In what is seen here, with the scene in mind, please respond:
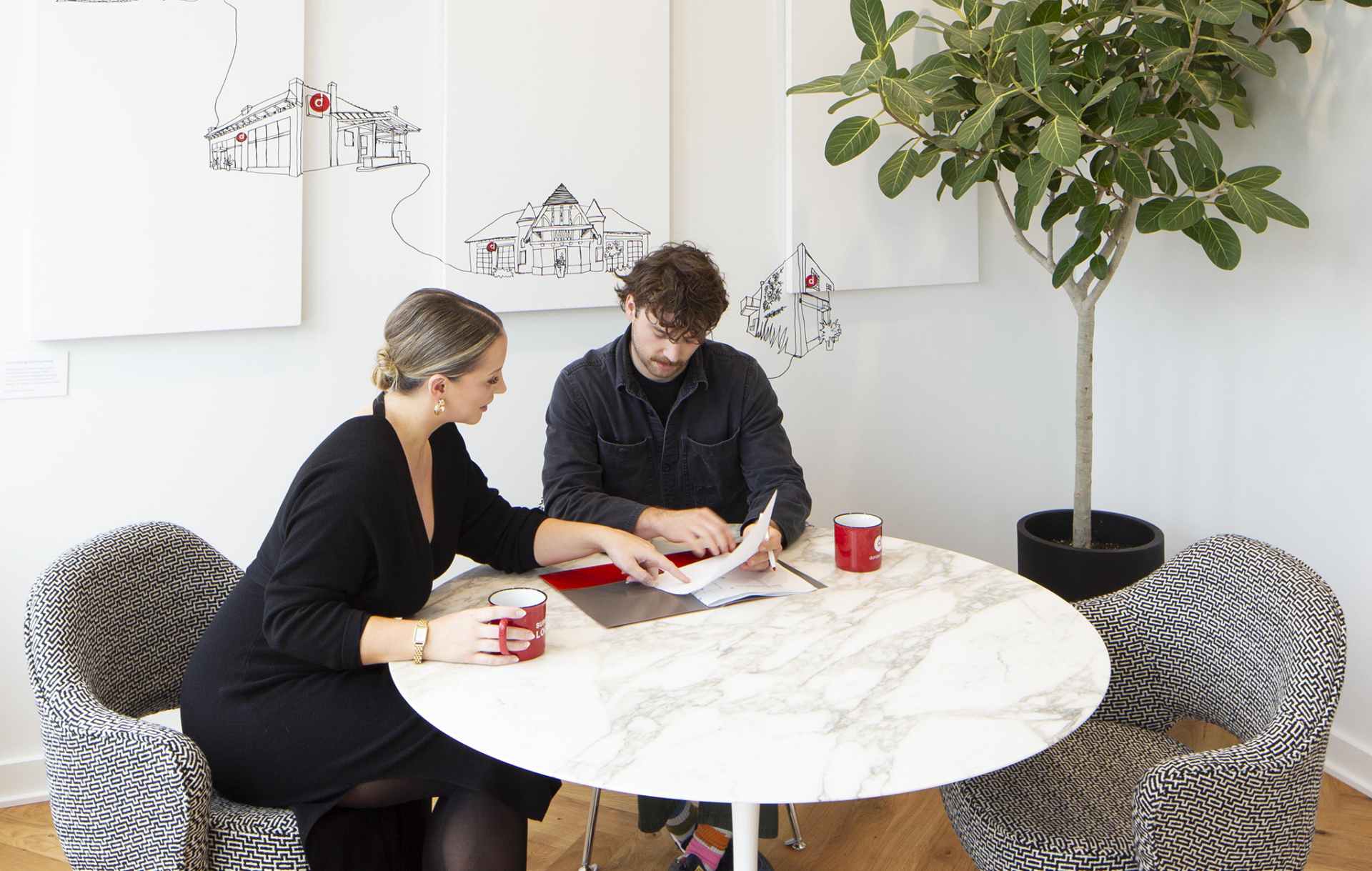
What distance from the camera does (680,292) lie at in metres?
2.16

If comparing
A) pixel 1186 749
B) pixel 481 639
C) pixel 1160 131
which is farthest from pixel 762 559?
pixel 1160 131

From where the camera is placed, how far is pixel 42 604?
5.31ft

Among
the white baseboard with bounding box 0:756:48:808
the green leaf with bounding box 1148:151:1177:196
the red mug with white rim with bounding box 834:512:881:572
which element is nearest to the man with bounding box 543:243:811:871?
the red mug with white rim with bounding box 834:512:881:572

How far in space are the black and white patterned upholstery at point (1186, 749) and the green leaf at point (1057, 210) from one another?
121 centimetres

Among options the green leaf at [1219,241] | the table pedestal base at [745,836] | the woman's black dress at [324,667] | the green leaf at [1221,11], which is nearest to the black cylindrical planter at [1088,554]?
the green leaf at [1219,241]

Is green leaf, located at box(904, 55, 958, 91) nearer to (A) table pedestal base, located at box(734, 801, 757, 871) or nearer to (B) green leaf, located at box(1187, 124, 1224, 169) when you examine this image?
(B) green leaf, located at box(1187, 124, 1224, 169)

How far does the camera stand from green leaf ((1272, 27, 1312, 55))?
101 inches

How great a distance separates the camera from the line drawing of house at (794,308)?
3.15 meters

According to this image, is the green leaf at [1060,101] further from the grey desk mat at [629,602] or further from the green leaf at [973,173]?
the grey desk mat at [629,602]

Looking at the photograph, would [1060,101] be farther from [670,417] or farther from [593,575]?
[593,575]

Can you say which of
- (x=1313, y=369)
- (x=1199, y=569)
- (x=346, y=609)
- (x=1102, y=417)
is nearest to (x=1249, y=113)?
(x=1313, y=369)

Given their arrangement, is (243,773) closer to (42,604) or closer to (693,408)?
(42,604)

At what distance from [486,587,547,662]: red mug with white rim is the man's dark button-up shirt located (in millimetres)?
755

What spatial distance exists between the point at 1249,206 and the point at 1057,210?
511 mm
